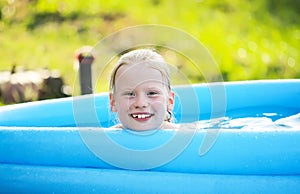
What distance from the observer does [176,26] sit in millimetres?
6816

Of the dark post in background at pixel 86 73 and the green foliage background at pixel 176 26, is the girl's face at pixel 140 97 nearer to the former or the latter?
the dark post in background at pixel 86 73

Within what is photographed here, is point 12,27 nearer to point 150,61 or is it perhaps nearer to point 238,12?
point 238,12

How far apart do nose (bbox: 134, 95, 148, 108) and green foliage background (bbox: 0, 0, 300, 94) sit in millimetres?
3536

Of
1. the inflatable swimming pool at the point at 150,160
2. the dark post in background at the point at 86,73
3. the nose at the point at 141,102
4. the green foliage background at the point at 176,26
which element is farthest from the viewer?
the green foliage background at the point at 176,26

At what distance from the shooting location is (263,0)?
23.9 feet

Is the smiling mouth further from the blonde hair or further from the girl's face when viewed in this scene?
the blonde hair

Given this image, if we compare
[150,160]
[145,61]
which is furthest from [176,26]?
[150,160]

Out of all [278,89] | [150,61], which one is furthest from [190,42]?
[150,61]

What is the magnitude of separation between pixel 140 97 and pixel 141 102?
0.08ft

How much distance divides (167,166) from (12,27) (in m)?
5.07

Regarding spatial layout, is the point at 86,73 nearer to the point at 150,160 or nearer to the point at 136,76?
the point at 136,76

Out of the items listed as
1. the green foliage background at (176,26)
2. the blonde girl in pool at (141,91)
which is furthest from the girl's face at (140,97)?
the green foliage background at (176,26)

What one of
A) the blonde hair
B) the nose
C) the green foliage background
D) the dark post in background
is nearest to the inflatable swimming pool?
the nose

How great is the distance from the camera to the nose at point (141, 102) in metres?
2.33
